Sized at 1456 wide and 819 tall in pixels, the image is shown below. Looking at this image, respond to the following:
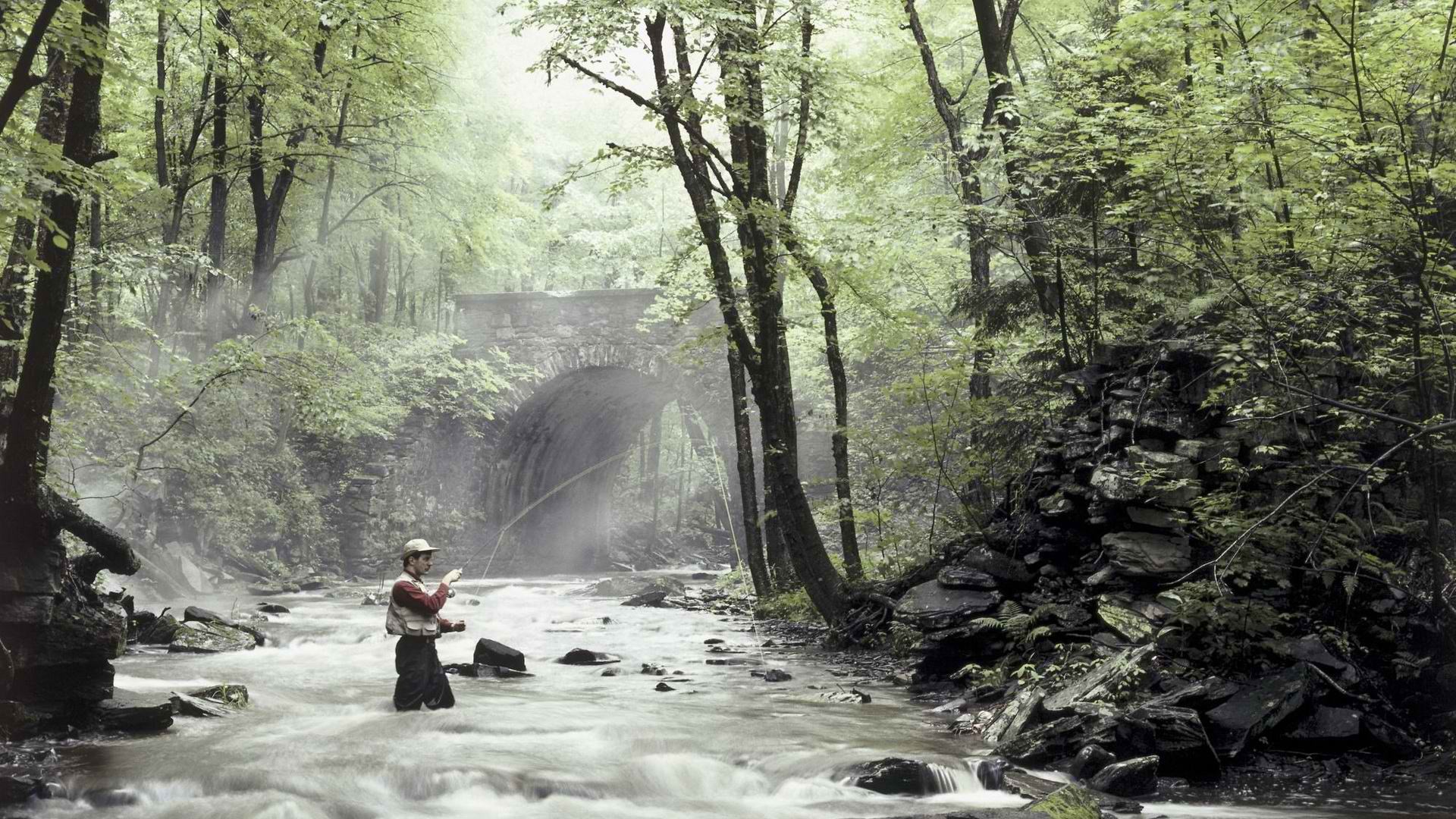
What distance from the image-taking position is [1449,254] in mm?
6176

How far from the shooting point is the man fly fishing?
7.30 meters

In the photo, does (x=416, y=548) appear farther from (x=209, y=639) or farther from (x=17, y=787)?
(x=209, y=639)

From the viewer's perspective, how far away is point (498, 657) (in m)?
10.2

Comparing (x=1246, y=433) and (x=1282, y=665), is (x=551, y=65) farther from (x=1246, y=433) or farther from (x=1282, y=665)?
(x=1282, y=665)

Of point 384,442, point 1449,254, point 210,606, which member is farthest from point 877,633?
point 384,442

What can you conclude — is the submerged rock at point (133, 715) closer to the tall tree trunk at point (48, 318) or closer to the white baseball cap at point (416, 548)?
the tall tree trunk at point (48, 318)

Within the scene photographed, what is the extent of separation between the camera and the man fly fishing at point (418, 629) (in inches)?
288

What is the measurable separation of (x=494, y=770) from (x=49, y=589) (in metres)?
2.82

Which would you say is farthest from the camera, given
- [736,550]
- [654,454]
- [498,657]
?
[654,454]

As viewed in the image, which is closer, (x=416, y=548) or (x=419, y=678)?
(x=416, y=548)

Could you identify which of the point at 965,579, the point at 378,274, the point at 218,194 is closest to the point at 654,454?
the point at 378,274

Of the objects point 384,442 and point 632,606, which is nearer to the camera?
point 632,606

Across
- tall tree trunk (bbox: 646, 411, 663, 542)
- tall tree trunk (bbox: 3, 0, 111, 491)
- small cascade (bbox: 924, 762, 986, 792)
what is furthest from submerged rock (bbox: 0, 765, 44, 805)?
tall tree trunk (bbox: 646, 411, 663, 542)

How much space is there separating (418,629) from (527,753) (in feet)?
4.58
